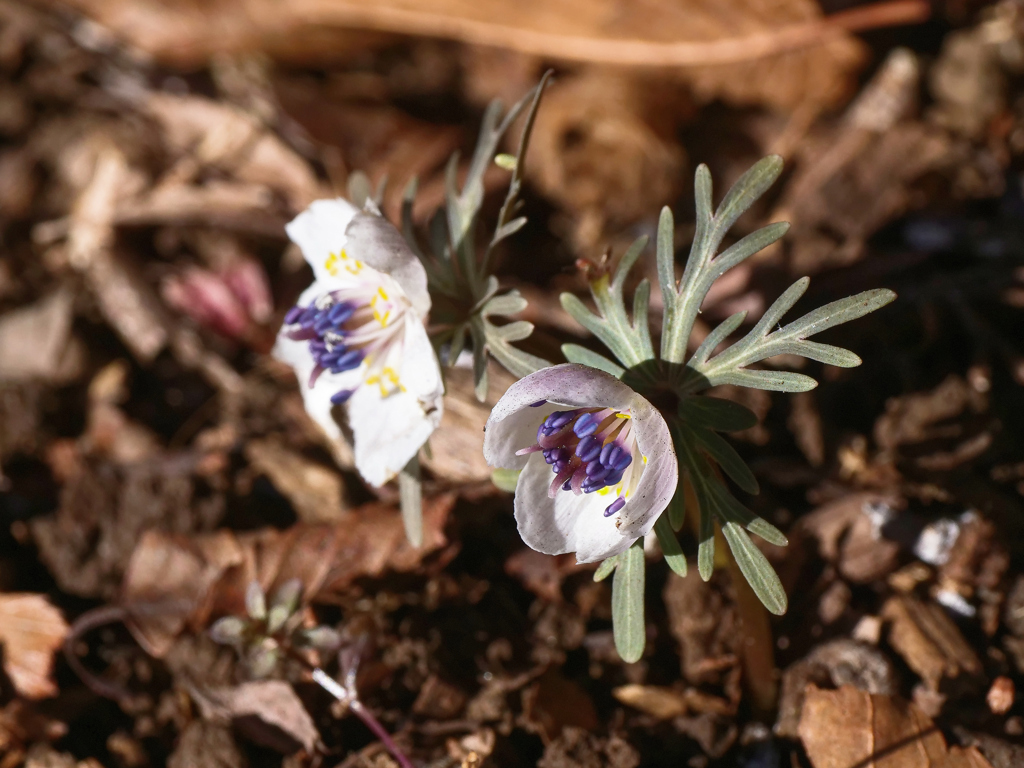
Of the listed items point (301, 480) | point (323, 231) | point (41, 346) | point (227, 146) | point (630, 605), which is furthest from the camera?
point (227, 146)

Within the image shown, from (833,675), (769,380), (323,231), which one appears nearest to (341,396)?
(323,231)

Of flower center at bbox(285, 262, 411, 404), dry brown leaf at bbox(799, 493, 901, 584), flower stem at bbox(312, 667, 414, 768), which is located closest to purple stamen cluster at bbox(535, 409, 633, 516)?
flower center at bbox(285, 262, 411, 404)

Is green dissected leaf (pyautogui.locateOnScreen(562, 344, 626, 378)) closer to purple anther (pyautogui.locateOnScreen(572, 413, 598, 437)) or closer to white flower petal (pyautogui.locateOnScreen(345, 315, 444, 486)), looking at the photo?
purple anther (pyautogui.locateOnScreen(572, 413, 598, 437))

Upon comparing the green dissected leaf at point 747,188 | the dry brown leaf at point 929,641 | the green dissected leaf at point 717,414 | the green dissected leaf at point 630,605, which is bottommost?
the dry brown leaf at point 929,641

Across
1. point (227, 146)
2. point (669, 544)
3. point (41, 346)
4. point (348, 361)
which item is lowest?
point (41, 346)

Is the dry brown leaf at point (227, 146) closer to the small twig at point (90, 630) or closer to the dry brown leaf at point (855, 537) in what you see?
the small twig at point (90, 630)

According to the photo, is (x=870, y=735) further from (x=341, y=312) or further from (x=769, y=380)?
(x=341, y=312)

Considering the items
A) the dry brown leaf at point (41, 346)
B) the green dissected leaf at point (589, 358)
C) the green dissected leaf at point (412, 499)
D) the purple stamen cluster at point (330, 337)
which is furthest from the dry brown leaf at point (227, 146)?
the green dissected leaf at point (589, 358)

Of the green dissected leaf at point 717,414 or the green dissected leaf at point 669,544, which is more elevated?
the green dissected leaf at point 717,414
